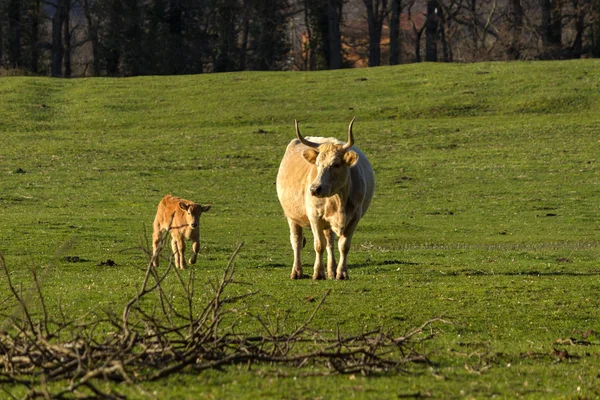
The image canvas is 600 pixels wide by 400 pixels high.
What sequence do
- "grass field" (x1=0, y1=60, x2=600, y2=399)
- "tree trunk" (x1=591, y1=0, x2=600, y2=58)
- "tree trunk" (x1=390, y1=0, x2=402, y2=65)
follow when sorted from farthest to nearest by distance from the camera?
"tree trunk" (x1=390, y1=0, x2=402, y2=65)
"tree trunk" (x1=591, y1=0, x2=600, y2=58)
"grass field" (x1=0, y1=60, x2=600, y2=399)

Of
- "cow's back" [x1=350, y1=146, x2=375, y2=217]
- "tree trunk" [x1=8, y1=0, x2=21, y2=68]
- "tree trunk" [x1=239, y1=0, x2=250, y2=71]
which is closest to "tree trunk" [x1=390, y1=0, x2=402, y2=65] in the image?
"tree trunk" [x1=239, y1=0, x2=250, y2=71]

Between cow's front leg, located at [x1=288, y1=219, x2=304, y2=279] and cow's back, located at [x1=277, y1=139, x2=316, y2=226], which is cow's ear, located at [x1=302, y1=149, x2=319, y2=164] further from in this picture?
cow's front leg, located at [x1=288, y1=219, x2=304, y2=279]

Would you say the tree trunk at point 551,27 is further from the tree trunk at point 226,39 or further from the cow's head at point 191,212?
the cow's head at point 191,212

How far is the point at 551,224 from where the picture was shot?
28219mm

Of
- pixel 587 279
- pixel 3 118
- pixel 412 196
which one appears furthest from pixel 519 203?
pixel 3 118

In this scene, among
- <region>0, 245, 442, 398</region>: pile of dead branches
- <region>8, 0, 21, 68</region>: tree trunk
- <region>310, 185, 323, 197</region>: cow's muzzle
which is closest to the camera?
Answer: <region>0, 245, 442, 398</region>: pile of dead branches

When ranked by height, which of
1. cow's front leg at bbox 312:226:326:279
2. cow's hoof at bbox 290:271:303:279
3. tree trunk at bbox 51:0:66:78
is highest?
tree trunk at bbox 51:0:66:78

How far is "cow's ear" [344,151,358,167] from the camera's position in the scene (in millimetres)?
15267

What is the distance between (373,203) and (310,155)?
16.3 metres

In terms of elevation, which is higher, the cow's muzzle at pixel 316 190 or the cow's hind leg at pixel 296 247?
the cow's muzzle at pixel 316 190

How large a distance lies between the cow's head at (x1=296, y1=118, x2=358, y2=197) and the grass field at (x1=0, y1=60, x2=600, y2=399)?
1392mm

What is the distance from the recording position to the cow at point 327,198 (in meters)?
15.3

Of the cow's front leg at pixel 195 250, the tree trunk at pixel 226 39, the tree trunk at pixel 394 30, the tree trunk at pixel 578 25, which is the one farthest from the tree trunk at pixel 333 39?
the cow's front leg at pixel 195 250

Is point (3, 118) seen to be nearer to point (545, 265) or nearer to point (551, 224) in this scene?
point (551, 224)
